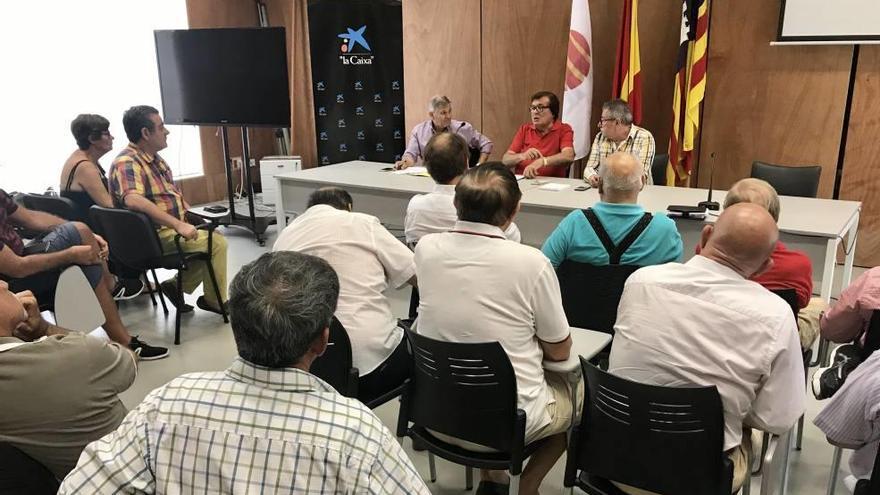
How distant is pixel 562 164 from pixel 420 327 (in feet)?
10.0

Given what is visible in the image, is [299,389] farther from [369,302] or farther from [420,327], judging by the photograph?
[369,302]

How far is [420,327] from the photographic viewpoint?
2016mm

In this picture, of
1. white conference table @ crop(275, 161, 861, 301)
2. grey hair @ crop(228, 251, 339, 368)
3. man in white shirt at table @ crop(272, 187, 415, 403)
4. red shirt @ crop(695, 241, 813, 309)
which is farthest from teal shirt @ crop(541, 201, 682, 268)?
grey hair @ crop(228, 251, 339, 368)

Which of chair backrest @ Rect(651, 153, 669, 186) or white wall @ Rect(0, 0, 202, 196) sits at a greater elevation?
white wall @ Rect(0, 0, 202, 196)

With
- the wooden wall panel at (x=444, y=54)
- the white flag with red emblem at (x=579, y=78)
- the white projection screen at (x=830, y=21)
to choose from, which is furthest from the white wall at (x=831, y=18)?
the wooden wall panel at (x=444, y=54)

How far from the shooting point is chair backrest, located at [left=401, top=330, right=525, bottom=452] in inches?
69.7

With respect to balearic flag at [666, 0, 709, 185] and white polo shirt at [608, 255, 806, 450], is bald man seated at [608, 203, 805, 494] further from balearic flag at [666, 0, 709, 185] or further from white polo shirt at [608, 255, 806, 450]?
balearic flag at [666, 0, 709, 185]

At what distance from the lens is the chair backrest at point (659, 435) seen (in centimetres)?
154

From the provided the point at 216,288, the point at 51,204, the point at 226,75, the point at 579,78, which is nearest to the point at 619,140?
the point at 579,78

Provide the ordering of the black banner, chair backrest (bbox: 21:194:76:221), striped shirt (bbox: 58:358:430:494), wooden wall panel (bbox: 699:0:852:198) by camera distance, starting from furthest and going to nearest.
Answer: the black banner, wooden wall panel (bbox: 699:0:852:198), chair backrest (bbox: 21:194:76:221), striped shirt (bbox: 58:358:430:494)

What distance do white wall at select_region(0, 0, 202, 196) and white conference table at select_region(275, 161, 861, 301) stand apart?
2.27 m

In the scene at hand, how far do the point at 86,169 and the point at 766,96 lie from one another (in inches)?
188

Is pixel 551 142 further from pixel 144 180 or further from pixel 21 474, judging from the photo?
pixel 21 474

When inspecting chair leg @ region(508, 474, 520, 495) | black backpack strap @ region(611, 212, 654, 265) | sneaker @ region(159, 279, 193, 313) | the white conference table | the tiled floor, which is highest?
black backpack strap @ region(611, 212, 654, 265)
